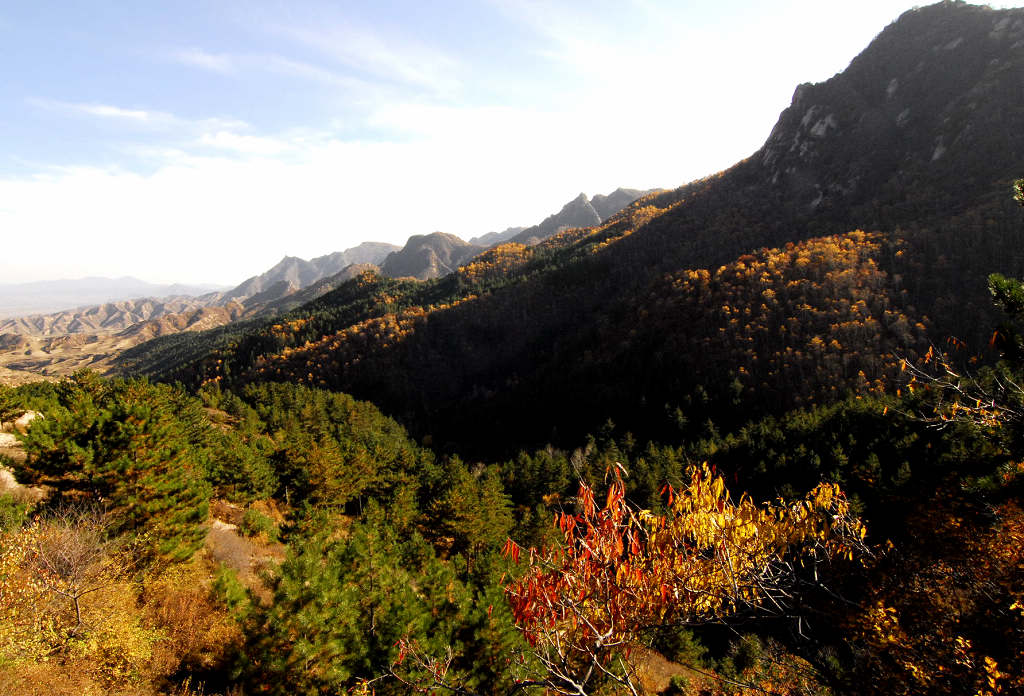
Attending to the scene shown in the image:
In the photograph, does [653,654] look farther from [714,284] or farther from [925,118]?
[925,118]

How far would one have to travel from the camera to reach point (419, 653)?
13.6m

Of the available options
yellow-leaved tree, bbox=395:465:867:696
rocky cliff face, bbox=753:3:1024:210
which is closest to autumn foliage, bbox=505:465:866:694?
yellow-leaved tree, bbox=395:465:867:696

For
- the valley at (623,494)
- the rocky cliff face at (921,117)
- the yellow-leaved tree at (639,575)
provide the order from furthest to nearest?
the rocky cliff face at (921,117) → the valley at (623,494) → the yellow-leaved tree at (639,575)

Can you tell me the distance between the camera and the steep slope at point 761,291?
3627 inches

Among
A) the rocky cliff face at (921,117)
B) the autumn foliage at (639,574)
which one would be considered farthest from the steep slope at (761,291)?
the autumn foliage at (639,574)

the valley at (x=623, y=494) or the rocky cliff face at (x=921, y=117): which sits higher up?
the rocky cliff face at (x=921, y=117)

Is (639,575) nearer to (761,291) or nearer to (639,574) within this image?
(639,574)

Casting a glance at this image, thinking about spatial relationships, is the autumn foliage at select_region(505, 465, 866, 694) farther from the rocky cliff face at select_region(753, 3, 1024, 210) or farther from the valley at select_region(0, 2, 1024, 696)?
the rocky cliff face at select_region(753, 3, 1024, 210)

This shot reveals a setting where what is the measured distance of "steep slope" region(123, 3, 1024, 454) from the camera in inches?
3627

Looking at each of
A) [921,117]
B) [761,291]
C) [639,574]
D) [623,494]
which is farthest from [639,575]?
[921,117]

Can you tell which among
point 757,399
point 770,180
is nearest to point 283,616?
point 757,399

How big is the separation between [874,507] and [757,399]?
42980 mm

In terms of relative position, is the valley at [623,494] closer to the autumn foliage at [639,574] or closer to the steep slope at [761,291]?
the autumn foliage at [639,574]

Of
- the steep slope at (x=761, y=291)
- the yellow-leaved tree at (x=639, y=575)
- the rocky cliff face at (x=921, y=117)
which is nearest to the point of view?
the yellow-leaved tree at (x=639, y=575)
